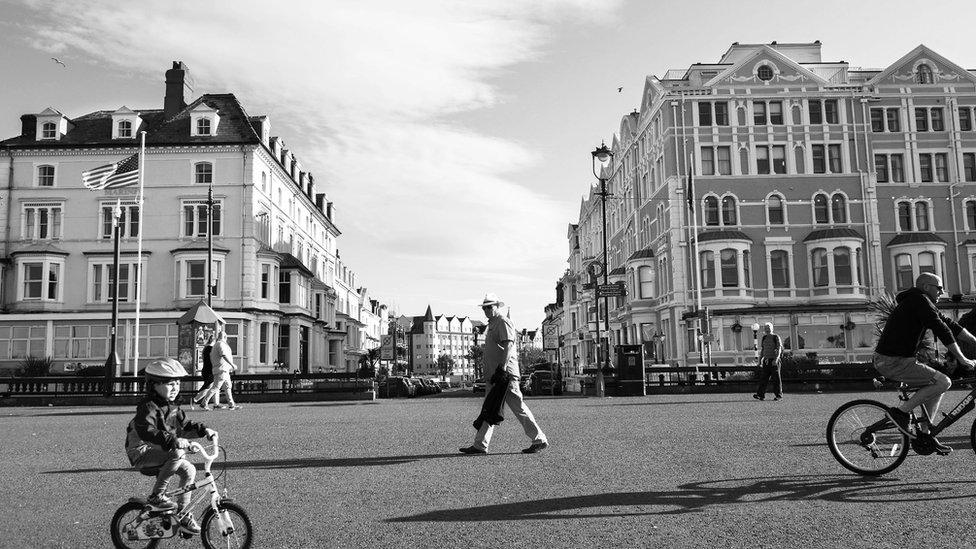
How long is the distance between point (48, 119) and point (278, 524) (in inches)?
1948

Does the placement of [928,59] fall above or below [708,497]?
above

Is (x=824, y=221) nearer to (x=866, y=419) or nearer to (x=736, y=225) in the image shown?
(x=736, y=225)

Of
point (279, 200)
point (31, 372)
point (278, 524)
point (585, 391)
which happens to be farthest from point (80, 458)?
point (279, 200)

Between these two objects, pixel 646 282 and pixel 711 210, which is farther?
pixel 646 282

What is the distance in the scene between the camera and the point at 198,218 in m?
45.9

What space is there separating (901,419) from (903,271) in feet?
151

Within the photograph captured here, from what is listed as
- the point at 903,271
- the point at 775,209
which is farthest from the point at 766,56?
the point at 903,271

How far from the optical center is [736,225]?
1919 inches

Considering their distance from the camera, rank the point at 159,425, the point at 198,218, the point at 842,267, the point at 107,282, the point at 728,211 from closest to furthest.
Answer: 1. the point at 159,425
2. the point at 107,282
3. the point at 198,218
4. the point at 842,267
5. the point at 728,211

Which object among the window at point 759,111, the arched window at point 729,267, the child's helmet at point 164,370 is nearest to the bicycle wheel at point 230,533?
the child's helmet at point 164,370

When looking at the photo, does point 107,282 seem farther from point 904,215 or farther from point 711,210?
point 904,215

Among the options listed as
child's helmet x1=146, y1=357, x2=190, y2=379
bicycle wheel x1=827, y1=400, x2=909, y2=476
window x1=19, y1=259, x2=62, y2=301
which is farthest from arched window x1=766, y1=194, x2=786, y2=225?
child's helmet x1=146, y1=357, x2=190, y2=379

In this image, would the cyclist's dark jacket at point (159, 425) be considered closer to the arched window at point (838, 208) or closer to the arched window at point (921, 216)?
the arched window at point (838, 208)

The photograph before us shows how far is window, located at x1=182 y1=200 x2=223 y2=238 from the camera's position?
45.8 m
